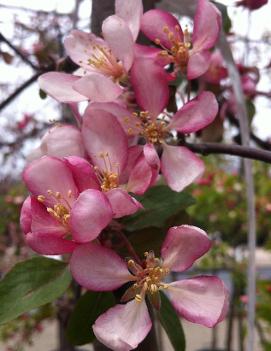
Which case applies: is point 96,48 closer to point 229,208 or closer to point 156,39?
point 156,39

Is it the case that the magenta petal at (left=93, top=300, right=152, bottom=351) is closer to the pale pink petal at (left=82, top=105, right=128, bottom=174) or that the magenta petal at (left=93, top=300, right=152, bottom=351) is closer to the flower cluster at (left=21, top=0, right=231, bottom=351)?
the flower cluster at (left=21, top=0, right=231, bottom=351)

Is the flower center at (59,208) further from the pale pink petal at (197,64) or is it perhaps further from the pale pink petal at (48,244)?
the pale pink petal at (197,64)

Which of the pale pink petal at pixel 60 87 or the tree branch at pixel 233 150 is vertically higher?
the pale pink petal at pixel 60 87

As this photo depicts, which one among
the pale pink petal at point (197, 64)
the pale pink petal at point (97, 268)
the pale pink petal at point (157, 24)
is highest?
the pale pink petal at point (157, 24)

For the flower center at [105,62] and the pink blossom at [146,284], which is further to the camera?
the flower center at [105,62]

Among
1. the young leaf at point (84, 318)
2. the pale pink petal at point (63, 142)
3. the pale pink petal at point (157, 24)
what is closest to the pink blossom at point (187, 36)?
the pale pink petal at point (157, 24)
